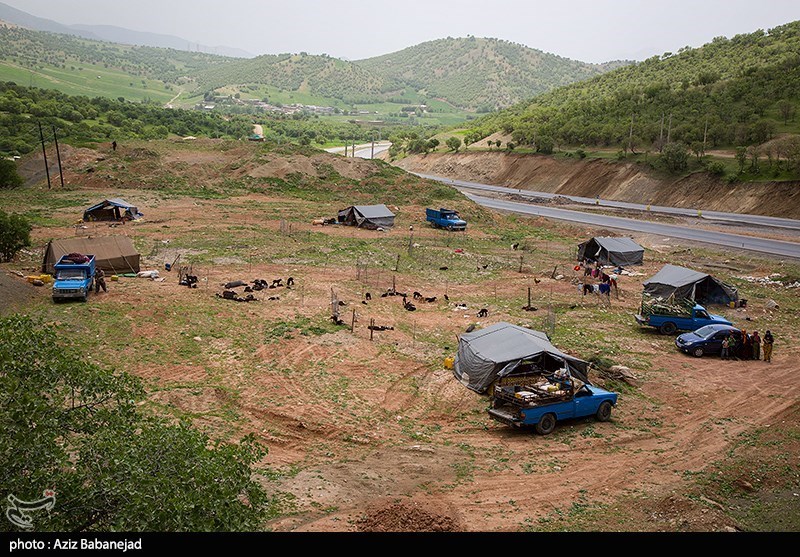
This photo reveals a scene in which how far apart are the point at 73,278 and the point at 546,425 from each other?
2155 centimetres

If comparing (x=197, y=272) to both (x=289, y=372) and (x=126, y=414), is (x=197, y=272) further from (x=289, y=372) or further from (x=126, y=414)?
(x=126, y=414)

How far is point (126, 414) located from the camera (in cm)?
1055

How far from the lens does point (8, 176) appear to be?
6266 centimetres

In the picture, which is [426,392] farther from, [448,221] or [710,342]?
[448,221]

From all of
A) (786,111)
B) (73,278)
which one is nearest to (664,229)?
(786,111)

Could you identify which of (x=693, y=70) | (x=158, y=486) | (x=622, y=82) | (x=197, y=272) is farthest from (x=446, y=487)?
(x=622, y=82)

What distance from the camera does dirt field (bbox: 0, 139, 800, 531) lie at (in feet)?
47.9

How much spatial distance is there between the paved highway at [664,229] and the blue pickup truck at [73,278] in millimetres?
46641

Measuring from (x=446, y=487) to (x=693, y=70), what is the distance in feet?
398

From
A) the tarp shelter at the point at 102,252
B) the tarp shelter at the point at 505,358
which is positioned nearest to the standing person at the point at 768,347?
the tarp shelter at the point at 505,358

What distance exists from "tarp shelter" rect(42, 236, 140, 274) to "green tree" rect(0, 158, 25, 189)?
116 ft

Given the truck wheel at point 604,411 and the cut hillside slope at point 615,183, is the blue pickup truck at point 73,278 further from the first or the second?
the cut hillside slope at point 615,183

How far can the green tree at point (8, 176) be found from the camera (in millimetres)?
62188
